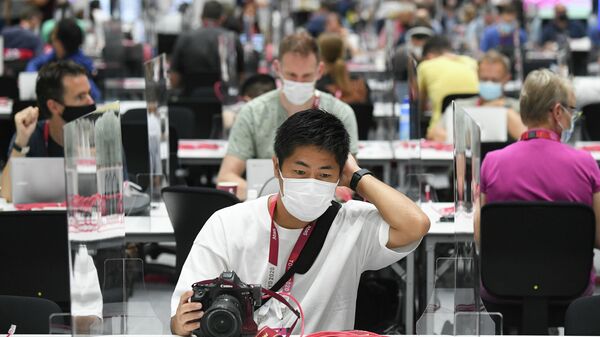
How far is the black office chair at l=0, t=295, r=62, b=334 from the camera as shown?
296cm

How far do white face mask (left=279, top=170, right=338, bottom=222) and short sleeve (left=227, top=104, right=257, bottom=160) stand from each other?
226 centimetres

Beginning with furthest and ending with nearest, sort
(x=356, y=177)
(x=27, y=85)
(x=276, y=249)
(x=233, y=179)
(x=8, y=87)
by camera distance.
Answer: (x=8, y=87)
(x=27, y=85)
(x=233, y=179)
(x=356, y=177)
(x=276, y=249)

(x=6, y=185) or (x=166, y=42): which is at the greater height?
(x=166, y=42)

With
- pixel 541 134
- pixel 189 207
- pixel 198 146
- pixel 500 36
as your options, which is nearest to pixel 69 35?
pixel 198 146

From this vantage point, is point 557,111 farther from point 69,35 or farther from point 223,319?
point 69,35

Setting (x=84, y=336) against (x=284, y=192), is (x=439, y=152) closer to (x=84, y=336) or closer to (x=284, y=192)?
(x=284, y=192)

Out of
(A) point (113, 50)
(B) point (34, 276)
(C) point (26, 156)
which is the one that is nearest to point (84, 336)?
(B) point (34, 276)

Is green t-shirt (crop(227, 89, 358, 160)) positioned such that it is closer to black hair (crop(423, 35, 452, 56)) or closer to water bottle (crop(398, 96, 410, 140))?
water bottle (crop(398, 96, 410, 140))

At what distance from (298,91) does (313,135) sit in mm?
2229

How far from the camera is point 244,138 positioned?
204 inches

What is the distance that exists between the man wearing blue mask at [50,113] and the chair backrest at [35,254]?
1013 millimetres

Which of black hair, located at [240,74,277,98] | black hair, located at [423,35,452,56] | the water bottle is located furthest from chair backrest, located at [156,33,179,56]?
the water bottle

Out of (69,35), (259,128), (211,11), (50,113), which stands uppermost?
(211,11)

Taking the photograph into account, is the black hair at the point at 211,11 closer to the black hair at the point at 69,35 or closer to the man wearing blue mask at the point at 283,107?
the black hair at the point at 69,35
